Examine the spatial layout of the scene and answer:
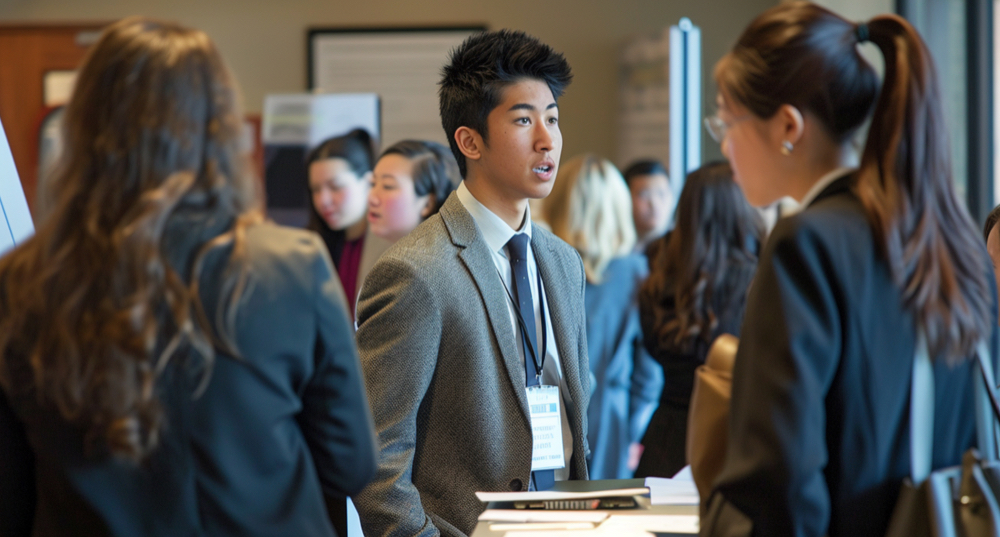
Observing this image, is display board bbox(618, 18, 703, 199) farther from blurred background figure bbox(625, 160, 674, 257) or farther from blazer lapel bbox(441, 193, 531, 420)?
blazer lapel bbox(441, 193, 531, 420)

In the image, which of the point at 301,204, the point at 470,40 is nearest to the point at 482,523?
the point at 470,40

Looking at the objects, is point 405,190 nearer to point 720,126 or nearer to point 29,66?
point 720,126

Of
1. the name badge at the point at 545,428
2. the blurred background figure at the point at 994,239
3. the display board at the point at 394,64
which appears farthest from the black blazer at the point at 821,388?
the display board at the point at 394,64

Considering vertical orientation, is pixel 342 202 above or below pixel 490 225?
below

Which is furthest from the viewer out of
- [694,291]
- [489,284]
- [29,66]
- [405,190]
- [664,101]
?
[29,66]

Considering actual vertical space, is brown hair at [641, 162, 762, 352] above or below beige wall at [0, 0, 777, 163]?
below

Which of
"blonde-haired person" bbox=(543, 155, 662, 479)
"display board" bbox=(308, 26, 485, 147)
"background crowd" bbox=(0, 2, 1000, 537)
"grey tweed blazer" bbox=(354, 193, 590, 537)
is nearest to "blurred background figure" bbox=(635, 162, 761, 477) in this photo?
"blonde-haired person" bbox=(543, 155, 662, 479)

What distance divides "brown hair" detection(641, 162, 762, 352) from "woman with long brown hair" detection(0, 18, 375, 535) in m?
1.87

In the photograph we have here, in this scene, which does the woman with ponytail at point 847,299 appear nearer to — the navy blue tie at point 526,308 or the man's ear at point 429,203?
the navy blue tie at point 526,308

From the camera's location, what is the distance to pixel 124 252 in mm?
962

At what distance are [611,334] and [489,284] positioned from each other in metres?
1.69

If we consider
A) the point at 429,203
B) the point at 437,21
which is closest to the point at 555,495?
the point at 429,203

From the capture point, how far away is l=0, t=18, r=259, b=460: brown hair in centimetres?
97

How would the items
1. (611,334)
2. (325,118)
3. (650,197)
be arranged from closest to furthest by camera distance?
(611,334)
(325,118)
(650,197)
